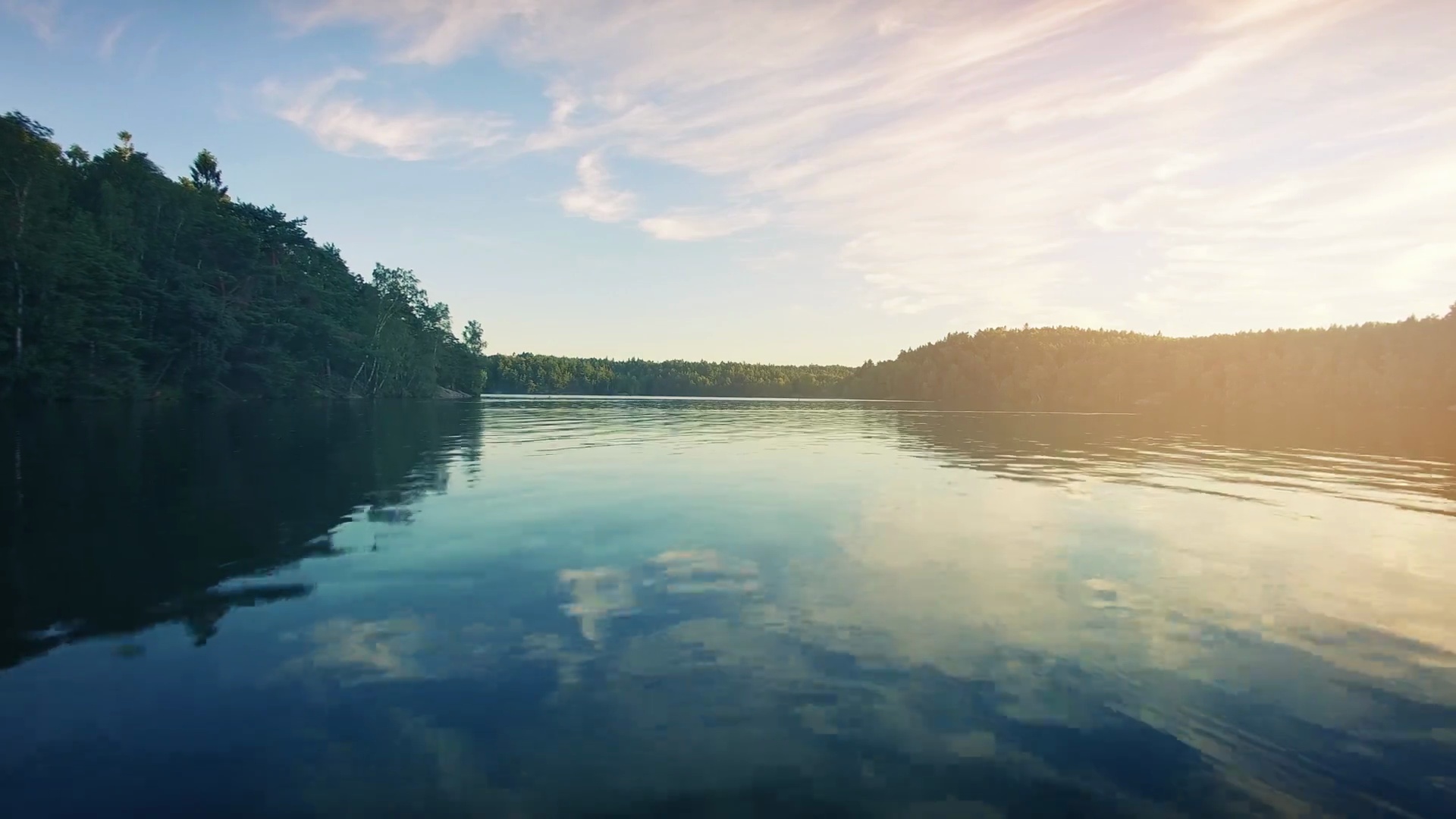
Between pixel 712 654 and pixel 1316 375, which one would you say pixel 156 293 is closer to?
pixel 712 654

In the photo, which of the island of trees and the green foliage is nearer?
the island of trees

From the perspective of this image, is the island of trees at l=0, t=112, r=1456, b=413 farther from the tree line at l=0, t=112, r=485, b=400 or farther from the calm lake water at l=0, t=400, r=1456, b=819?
the calm lake water at l=0, t=400, r=1456, b=819

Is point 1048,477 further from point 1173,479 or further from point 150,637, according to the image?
point 150,637

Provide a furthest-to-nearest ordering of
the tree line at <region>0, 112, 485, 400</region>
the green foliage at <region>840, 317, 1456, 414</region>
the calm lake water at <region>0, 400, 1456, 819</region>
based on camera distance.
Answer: the green foliage at <region>840, 317, 1456, 414</region> → the tree line at <region>0, 112, 485, 400</region> → the calm lake water at <region>0, 400, 1456, 819</region>

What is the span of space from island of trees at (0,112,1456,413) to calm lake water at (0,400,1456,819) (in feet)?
215

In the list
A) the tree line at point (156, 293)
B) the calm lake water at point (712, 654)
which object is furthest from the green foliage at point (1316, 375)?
the calm lake water at point (712, 654)

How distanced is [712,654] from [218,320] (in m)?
105

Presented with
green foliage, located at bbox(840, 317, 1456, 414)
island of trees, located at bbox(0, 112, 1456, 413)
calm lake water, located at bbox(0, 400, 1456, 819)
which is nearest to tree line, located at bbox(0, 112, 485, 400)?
island of trees, located at bbox(0, 112, 1456, 413)

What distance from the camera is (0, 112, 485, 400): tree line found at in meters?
70.2

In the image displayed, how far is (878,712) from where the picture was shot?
8.36 metres

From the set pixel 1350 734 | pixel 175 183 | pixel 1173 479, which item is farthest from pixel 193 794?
pixel 175 183

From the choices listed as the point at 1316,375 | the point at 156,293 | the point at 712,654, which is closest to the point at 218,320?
the point at 156,293

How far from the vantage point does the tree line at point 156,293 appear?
70.2 m

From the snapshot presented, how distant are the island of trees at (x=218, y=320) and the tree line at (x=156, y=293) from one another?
0.20 metres
